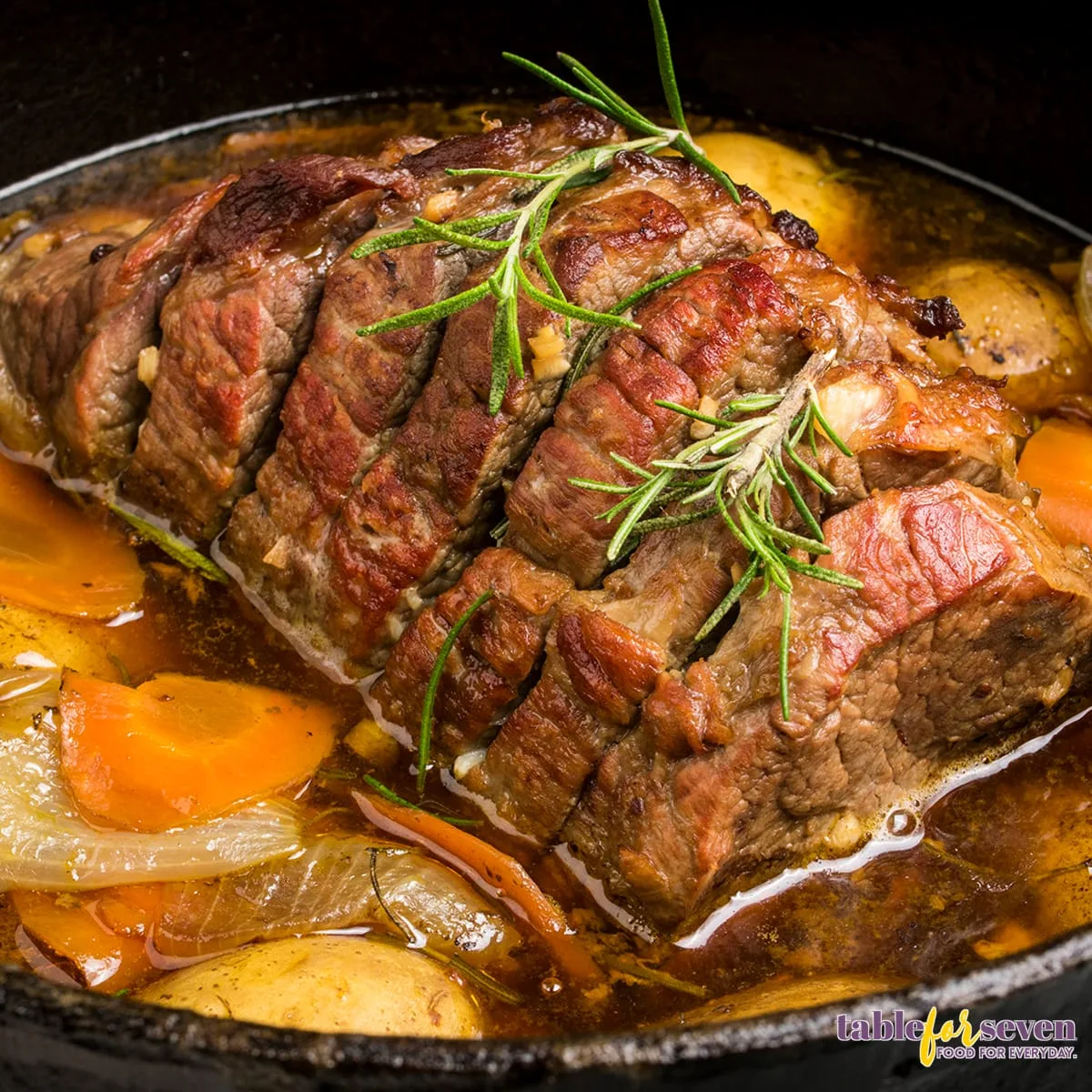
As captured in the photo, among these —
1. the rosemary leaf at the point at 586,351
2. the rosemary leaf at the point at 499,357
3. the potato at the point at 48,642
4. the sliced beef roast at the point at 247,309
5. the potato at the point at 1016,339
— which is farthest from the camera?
the potato at the point at 1016,339

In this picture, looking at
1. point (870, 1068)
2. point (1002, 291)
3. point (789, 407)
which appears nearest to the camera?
point (870, 1068)

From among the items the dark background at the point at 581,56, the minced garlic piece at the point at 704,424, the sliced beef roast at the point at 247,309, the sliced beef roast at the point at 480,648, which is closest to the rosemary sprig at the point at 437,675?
the sliced beef roast at the point at 480,648


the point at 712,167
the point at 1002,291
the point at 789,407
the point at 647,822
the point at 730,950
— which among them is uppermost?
the point at 712,167

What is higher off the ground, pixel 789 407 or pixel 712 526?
pixel 789 407

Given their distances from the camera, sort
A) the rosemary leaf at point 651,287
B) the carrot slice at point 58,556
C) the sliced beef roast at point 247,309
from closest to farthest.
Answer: the rosemary leaf at point 651,287, the sliced beef roast at point 247,309, the carrot slice at point 58,556

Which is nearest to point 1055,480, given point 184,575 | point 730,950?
point 730,950

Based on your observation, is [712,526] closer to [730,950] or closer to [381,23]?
[730,950]

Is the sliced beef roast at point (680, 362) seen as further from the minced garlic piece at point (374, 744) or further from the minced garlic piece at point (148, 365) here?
the minced garlic piece at point (148, 365)

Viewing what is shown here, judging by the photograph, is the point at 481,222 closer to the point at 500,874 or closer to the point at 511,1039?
the point at 500,874
